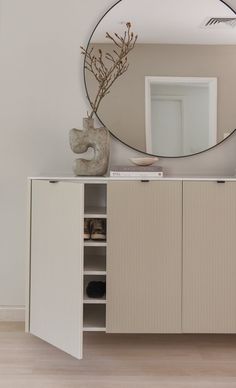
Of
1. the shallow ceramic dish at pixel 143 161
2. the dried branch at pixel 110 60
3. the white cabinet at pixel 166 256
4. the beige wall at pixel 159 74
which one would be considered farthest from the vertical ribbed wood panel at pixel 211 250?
the dried branch at pixel 110 60

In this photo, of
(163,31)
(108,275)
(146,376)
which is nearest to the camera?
(146,376)

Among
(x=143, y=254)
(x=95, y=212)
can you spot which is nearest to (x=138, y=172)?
(x=95, y=212)

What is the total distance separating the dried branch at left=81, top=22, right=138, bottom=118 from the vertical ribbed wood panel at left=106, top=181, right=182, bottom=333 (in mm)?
618

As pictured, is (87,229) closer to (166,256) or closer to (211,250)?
(166,256)

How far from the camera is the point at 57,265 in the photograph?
2271mm

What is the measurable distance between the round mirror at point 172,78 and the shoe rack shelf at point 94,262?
1.11ft

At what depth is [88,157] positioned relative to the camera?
2.76 meters

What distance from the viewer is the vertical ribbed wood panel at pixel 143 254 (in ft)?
7.73

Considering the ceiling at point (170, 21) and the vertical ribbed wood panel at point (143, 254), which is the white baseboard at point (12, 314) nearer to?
the vertical ribbed wood panel at point (143, 254)

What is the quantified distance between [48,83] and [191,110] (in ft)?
2.57

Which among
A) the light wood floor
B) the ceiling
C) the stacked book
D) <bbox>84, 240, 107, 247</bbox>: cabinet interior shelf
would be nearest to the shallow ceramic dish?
the stacked book

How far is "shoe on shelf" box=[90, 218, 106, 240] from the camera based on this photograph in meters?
2.41

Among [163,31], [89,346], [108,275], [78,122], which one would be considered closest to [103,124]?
[78,122]

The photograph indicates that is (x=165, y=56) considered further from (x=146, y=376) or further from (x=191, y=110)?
(x=146, y=376)
